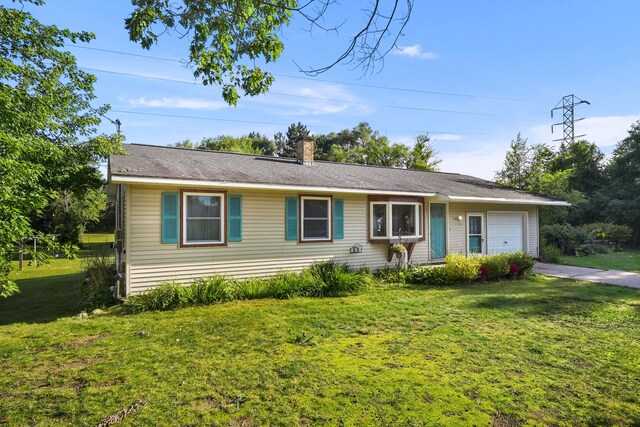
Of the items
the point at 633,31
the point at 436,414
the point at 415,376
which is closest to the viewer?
the point at 436,414

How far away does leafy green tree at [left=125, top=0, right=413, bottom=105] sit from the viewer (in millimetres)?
3400

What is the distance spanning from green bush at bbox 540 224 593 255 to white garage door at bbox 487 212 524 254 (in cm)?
396

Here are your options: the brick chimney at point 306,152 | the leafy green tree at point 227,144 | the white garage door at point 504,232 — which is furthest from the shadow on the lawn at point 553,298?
the leafy green tree at point 227,144

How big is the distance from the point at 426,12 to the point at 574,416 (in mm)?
4363

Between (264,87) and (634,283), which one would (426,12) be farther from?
(634,283)

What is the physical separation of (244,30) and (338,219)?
6.34 m

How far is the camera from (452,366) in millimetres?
4121

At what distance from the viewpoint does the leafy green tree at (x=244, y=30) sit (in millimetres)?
3400

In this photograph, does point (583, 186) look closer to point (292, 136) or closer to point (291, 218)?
point (291, 218)

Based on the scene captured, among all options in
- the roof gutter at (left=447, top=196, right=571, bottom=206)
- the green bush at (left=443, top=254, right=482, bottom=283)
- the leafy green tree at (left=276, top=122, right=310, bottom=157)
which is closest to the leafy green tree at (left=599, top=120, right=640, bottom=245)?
the roof gutter at (left=447, top=196, right=571, bottom=206)

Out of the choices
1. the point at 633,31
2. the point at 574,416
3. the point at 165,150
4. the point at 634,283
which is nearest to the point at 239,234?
the point at 165,150

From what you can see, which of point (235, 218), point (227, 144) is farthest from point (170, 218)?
point (227, 144)

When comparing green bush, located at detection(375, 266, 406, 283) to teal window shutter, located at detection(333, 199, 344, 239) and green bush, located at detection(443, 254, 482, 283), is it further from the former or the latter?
teal window shutter, located at detection(333, 199, 344, 239)

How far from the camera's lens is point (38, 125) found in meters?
7.76
